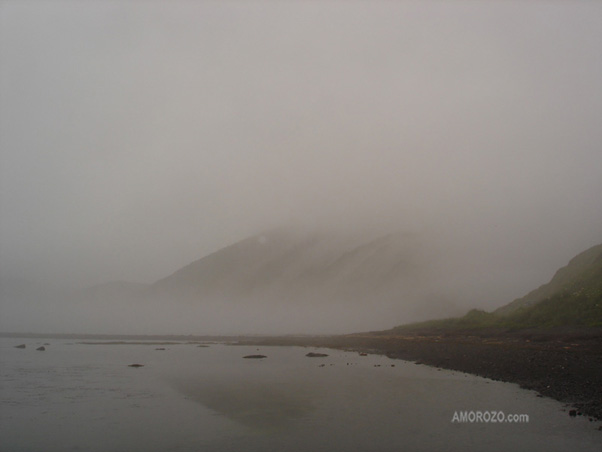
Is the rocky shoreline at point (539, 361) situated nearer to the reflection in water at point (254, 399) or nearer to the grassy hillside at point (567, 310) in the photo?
the grassy hillside at point (567, 310)

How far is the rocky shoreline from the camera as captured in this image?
2408 cm

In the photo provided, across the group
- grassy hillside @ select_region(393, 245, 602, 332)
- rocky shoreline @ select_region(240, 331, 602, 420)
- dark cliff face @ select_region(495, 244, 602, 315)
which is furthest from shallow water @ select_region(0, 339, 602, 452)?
dark cliff face @ select_region(495, 244, 602, 315)

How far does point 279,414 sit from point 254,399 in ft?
17.2

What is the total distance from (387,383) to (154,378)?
21.3m

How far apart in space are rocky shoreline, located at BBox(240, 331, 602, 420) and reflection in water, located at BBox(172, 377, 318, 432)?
13.9 meters

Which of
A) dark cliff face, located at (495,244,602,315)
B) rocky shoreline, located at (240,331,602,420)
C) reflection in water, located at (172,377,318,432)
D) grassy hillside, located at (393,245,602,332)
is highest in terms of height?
dark cliff face, located at (495,244,602,315)

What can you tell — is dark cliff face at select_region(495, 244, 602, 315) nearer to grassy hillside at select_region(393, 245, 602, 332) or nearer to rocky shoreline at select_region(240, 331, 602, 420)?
grassy hillside at select_region(393, 245, 602, 332)

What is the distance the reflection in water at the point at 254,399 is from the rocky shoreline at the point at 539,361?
13889 mm

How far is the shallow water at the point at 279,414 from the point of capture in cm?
1786

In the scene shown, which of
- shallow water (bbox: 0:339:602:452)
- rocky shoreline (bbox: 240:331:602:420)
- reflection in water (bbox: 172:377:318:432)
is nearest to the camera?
shallow water (bbox: 0:339:602:452)

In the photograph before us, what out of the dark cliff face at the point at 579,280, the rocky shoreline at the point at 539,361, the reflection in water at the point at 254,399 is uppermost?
the dark cliff face at the point at 579,280

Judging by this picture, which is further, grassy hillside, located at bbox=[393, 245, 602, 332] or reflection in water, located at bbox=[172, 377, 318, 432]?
grassy hillside, located at bbox=[393, 245, 602, 332]

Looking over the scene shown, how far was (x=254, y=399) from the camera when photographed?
2830 centimetres

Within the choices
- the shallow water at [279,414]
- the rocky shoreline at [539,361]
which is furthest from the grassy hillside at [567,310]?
the shallow water at [279,414]
